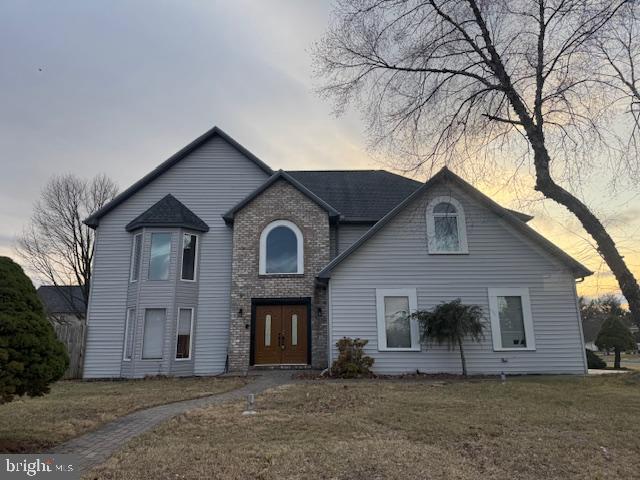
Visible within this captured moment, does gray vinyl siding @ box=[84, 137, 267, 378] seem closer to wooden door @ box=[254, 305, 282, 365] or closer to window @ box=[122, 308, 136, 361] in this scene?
window @ box=[122, 308, 136, 361]

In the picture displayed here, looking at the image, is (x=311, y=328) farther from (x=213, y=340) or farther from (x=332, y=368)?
(x=213, y=340)

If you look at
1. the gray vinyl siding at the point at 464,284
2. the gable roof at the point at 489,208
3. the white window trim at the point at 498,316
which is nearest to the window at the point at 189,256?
the gable roof at the point at 489,208

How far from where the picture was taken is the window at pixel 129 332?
14.4m

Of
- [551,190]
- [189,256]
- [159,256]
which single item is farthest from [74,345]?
[551,190]

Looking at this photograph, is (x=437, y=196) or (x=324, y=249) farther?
(x=324, y=249)

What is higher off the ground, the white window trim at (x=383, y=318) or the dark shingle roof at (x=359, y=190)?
the dark shingle roof at (x=359, y=190)

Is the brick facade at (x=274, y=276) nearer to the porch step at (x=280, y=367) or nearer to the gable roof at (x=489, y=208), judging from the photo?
the porch step at (x=280, y=367)

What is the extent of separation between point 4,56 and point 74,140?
4198 mm

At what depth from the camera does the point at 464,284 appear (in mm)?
13086

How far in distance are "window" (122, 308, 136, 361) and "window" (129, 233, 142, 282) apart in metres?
1.18

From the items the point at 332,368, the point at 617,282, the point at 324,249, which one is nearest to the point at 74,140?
the point at 324,249

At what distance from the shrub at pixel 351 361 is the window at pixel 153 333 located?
20.4ft

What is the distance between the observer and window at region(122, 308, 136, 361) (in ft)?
47.3

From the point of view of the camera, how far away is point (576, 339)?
1268cm
